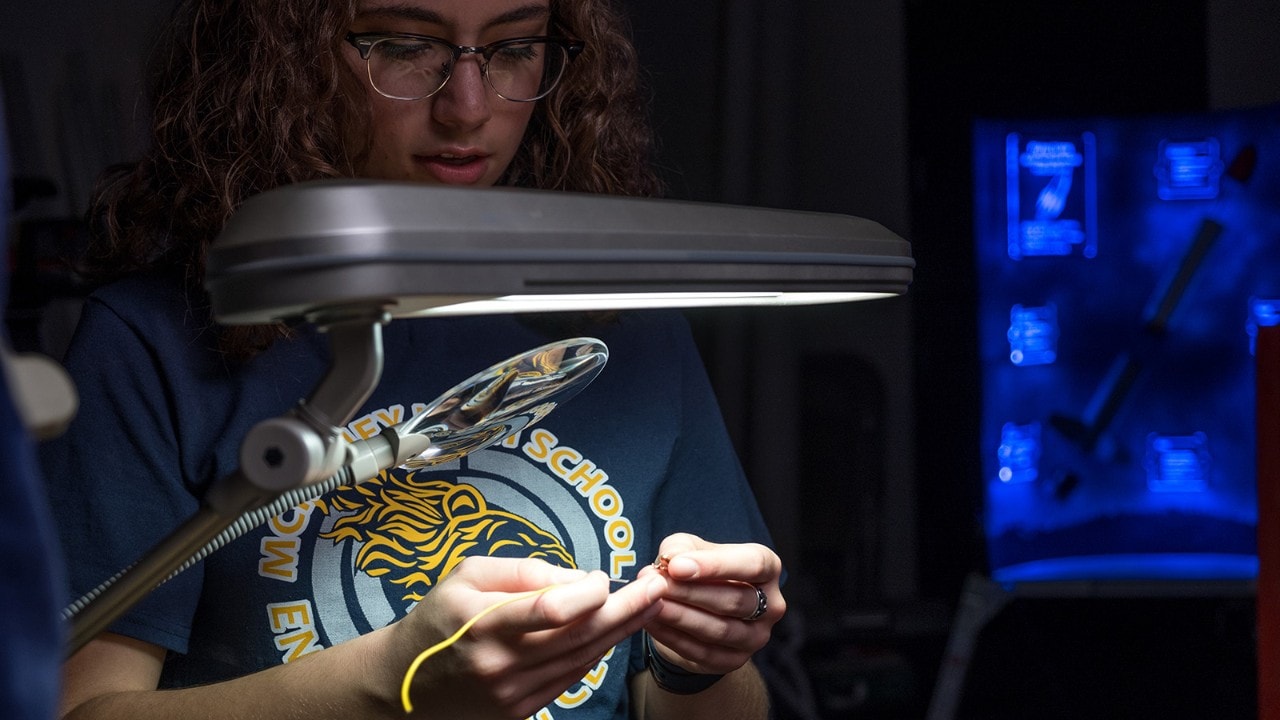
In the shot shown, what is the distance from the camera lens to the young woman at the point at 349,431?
0.96 metres

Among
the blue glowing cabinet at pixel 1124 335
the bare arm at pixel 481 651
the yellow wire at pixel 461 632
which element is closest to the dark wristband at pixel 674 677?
the bare arm at pixel 481 651

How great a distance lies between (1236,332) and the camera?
2.19m

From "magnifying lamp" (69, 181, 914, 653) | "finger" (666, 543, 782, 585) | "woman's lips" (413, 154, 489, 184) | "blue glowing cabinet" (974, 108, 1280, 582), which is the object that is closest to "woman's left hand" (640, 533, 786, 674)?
"finger" (666, 543, 782, 585)

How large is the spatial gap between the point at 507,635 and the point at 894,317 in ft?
6.42

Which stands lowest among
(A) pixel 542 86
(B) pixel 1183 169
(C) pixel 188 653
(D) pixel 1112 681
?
(D) pixel 1112 681

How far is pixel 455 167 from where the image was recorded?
1108 mm

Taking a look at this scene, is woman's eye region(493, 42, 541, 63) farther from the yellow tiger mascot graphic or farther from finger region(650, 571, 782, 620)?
finger region(650, 571, 782, 620)

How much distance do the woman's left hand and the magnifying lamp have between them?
0.87ft

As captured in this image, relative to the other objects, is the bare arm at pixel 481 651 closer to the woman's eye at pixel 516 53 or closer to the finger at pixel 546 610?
the finger at pixel 546 610

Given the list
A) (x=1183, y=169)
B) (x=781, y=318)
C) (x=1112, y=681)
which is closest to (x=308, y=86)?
(x=781, y=318)

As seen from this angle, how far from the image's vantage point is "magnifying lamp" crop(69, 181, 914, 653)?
0.49 m

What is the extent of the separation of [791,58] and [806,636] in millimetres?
1253

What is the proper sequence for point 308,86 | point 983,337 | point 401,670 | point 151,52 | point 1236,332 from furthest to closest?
point 983,337
point 1236,332
point 151,52
point 308,86
point 401,670

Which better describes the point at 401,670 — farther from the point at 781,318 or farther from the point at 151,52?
the point at 781,318
